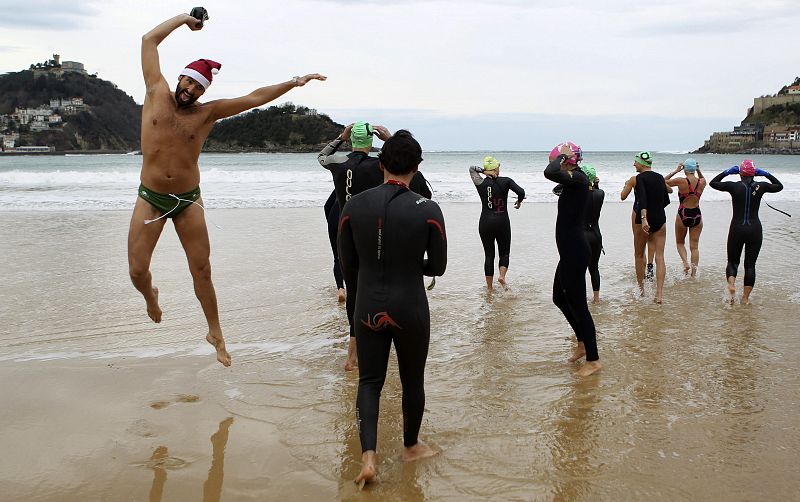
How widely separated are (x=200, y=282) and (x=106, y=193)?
22.9m

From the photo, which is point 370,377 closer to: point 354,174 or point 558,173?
point 354,174

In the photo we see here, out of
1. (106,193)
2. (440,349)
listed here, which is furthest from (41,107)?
(440,349)

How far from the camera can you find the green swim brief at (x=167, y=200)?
15.9ft

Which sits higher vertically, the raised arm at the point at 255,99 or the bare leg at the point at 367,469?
the raised arm at the point at 255,99

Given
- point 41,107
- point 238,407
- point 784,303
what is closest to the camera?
point 238,407

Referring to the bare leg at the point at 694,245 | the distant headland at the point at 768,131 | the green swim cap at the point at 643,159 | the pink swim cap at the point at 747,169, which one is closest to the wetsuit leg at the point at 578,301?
the green swim cap at the point at 643,159

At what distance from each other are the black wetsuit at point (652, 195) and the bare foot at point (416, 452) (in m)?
6.32

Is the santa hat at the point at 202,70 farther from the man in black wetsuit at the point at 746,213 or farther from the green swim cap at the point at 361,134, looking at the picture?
the man in black wetsuit at the point at 746,213

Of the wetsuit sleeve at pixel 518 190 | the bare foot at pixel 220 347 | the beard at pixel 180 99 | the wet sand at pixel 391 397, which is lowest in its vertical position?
the wet sand at pixel 391 397

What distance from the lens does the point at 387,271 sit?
3719 millimetres

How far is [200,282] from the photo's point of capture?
16.9ft

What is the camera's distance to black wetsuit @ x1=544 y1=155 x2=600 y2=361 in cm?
593

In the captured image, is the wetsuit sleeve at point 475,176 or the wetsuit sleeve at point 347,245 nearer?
the wetsuit sleeve at point 347,245

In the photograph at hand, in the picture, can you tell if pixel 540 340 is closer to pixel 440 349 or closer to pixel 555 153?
pixel 440 349
